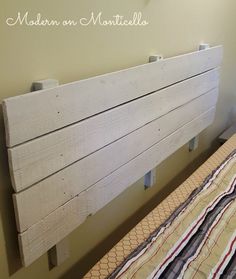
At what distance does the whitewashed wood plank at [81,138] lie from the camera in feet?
3.06

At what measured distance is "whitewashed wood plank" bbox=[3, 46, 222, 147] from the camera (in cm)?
88

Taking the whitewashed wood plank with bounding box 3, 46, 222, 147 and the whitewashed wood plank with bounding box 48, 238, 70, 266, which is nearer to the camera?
the whitewashed wood plank with bounding box 3, 46, 222, 147

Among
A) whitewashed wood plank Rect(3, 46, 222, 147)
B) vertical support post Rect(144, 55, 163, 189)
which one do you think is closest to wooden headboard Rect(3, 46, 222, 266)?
whitewashed wood plank Rect(3, 46, 222, 147)

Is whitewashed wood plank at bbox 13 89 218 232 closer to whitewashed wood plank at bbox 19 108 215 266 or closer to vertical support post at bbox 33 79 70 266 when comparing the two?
whitewashed wood plank at bbox 19 108 215 266

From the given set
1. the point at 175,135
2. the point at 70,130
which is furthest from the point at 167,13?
the point at 70,130

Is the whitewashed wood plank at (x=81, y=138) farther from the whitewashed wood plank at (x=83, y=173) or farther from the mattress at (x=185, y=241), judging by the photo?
the mattress at (x=185, y=241)

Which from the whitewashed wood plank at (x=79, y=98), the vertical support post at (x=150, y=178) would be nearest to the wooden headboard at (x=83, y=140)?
the whitewashed wood plank at (x=79, y=98)

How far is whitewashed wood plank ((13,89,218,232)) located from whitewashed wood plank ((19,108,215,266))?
0.09 feet

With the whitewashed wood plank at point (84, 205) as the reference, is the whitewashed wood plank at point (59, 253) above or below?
below

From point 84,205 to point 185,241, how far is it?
39 centimetres

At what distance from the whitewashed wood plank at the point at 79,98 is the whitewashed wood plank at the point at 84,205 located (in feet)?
0.96

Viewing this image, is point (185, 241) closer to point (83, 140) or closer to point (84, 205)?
point (84, 205)

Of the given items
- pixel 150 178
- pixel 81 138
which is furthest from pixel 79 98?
pixel 150 178

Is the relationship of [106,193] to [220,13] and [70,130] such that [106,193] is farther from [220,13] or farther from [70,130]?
[220,13]
